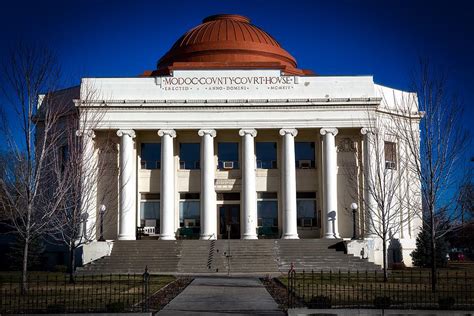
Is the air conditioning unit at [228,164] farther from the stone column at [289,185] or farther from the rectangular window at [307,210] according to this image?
the rectangular window at [307,210]

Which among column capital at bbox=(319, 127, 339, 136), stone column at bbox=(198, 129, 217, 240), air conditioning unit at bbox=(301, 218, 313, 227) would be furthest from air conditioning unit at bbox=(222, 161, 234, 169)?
column capital at bbox=(319, 127, 339, 136)

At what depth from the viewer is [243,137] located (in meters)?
39.5

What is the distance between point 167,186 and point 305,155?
375 inches

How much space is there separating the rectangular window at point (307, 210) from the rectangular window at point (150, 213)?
9192 millimetres

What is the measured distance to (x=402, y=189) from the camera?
1582 inches

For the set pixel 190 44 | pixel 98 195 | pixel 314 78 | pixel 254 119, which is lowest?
pixel 98 195

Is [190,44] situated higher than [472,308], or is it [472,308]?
[190,44]

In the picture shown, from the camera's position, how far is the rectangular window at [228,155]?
41406 millimetres

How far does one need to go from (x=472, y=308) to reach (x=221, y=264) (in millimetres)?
17813

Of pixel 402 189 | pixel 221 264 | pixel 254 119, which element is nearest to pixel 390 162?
pixel 402 189

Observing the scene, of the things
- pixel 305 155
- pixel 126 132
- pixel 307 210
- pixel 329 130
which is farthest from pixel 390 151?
pixel 126 132

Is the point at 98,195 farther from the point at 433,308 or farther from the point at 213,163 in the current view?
the point at 433,308

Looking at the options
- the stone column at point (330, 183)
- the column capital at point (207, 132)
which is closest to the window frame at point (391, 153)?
the stone column at point (330, 183)

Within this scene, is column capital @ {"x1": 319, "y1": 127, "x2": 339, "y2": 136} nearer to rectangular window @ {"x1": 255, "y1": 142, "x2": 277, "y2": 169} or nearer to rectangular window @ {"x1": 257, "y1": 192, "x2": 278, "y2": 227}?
rectangular window @ {"x1": 255, "y1": 142, "x2": 277, "y2": 169}
